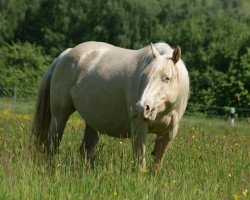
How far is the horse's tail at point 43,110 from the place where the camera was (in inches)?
363

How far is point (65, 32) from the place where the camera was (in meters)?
58.3

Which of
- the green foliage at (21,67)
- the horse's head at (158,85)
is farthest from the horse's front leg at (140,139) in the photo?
the green foliage at (21,67)

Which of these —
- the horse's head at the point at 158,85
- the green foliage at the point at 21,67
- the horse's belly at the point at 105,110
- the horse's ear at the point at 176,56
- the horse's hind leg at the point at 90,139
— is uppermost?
the horse's ear at the point at 176,56

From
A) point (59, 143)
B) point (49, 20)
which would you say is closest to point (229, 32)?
point (49, 20)

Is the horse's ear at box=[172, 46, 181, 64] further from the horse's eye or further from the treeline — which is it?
the treeline

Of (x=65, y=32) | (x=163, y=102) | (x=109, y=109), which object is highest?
(x=163, y=102)

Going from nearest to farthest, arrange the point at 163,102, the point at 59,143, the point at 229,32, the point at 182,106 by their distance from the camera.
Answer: the point at 163,102 → the point at 182,106 → the point at 59,143 → the point at 229,32

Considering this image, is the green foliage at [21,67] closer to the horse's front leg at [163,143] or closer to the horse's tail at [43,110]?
the horse's tail at [43,110]

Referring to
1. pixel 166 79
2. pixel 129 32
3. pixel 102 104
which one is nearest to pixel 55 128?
pixel 102 104

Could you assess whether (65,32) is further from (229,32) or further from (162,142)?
(162,142)

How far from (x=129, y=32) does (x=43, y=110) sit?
4785 centimetres

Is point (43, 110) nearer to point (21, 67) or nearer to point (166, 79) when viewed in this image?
point (166, 79)

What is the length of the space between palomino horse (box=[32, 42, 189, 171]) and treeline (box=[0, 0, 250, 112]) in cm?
2811

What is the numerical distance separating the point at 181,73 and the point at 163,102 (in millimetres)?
516
